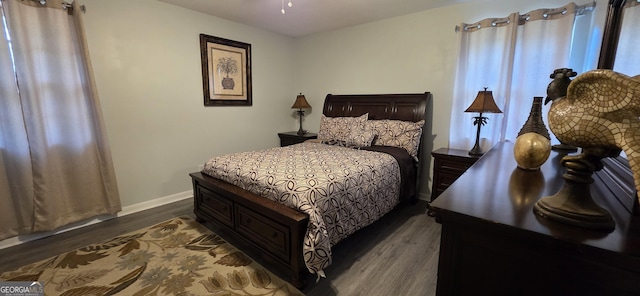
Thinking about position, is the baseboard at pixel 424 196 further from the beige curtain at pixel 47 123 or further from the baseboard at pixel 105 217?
the beige curtain at pixel 47 123

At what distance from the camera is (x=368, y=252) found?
2.17 meters

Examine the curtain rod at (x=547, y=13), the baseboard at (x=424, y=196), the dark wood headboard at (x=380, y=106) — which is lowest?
the baseboard at (x=424, y=196)

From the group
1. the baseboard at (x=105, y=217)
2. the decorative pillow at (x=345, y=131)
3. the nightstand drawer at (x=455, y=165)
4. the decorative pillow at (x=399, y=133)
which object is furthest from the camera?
the decorative pillow at (x=345, y=131)

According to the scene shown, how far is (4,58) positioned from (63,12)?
0.59 m

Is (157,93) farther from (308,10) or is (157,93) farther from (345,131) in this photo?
(345,131)

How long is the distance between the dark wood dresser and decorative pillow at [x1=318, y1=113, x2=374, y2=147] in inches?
85.5

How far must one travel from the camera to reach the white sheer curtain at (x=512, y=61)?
2.27 metres

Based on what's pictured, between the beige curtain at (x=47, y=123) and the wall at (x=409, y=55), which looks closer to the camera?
the beige curtain at (x=47, y=123)

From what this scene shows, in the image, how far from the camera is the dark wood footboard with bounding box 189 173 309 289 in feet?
5.55

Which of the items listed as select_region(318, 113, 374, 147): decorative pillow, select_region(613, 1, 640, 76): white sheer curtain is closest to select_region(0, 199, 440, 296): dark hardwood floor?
select_region(318, 113, 374, 147): decorative pillow

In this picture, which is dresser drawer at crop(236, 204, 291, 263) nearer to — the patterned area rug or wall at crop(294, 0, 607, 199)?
the patterned area rug

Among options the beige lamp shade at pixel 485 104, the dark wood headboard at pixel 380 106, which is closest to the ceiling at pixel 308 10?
the dark wood headboard at pixel 380 106

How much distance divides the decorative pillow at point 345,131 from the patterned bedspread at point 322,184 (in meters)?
0.42

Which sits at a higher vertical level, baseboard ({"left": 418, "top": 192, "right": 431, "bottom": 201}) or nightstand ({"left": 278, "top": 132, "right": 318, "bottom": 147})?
nightstand ({"left": 278, "top": 132, "right": 318, "bottom": 147})
